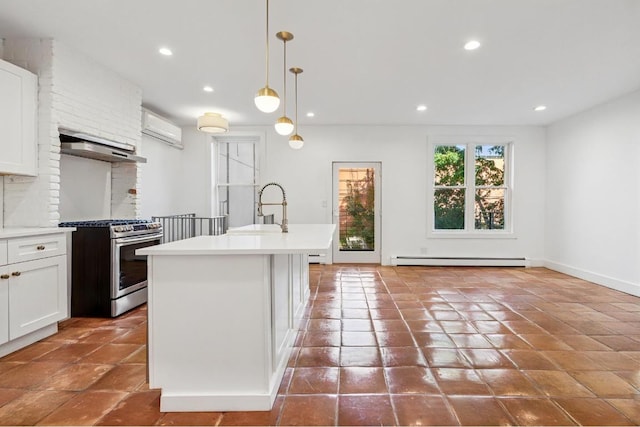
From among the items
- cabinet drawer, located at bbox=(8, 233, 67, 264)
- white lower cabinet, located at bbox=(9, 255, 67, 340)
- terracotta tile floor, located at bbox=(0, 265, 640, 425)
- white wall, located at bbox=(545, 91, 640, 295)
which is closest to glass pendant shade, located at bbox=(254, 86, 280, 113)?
terracotta tile floor, located at bbox=(0, 265, 640, 425)

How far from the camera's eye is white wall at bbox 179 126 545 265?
6.04m

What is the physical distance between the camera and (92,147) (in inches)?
127

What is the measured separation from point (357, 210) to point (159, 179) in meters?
3.41

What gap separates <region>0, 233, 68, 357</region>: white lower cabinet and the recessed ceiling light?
3.93 meters

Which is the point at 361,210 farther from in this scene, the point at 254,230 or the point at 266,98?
the point at 266,98

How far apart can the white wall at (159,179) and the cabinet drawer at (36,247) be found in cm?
201

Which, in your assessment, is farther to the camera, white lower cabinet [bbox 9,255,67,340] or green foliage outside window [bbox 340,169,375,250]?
green foliage outside window [bbox 340,169,375,250]

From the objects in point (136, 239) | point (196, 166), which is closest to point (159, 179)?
point (196, 166)

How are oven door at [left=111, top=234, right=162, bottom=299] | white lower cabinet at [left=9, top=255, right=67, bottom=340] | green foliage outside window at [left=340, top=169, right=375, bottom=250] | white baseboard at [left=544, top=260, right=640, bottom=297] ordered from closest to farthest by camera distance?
1. white lower cabinet at [left=9, top=255, right=67, bottom=340]
2. oven door at [left=111, top=234, right=162, bottom=299]
3. white baseboard at [left=544, top=260, right=640, bottom=297]
4. green foliage outside window at [left=340, top=169, right=375, bottom=250]

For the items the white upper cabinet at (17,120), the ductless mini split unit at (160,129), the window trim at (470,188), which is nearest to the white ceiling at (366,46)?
the ductless mini split unit at (160,129)

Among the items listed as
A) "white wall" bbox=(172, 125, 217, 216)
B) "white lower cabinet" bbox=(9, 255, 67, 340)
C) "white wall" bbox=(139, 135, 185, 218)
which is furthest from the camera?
"white wall" bbox=(172, 125, 217, 216)

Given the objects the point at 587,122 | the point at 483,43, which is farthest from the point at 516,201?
the point at 483,43

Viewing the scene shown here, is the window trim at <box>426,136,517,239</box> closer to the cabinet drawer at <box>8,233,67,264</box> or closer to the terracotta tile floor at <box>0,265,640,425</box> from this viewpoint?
the terracotta tile floor at <box>0,265,640,425</box>

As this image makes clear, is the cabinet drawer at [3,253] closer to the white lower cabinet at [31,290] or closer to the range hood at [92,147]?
the white lower cabinet at [31,290]
